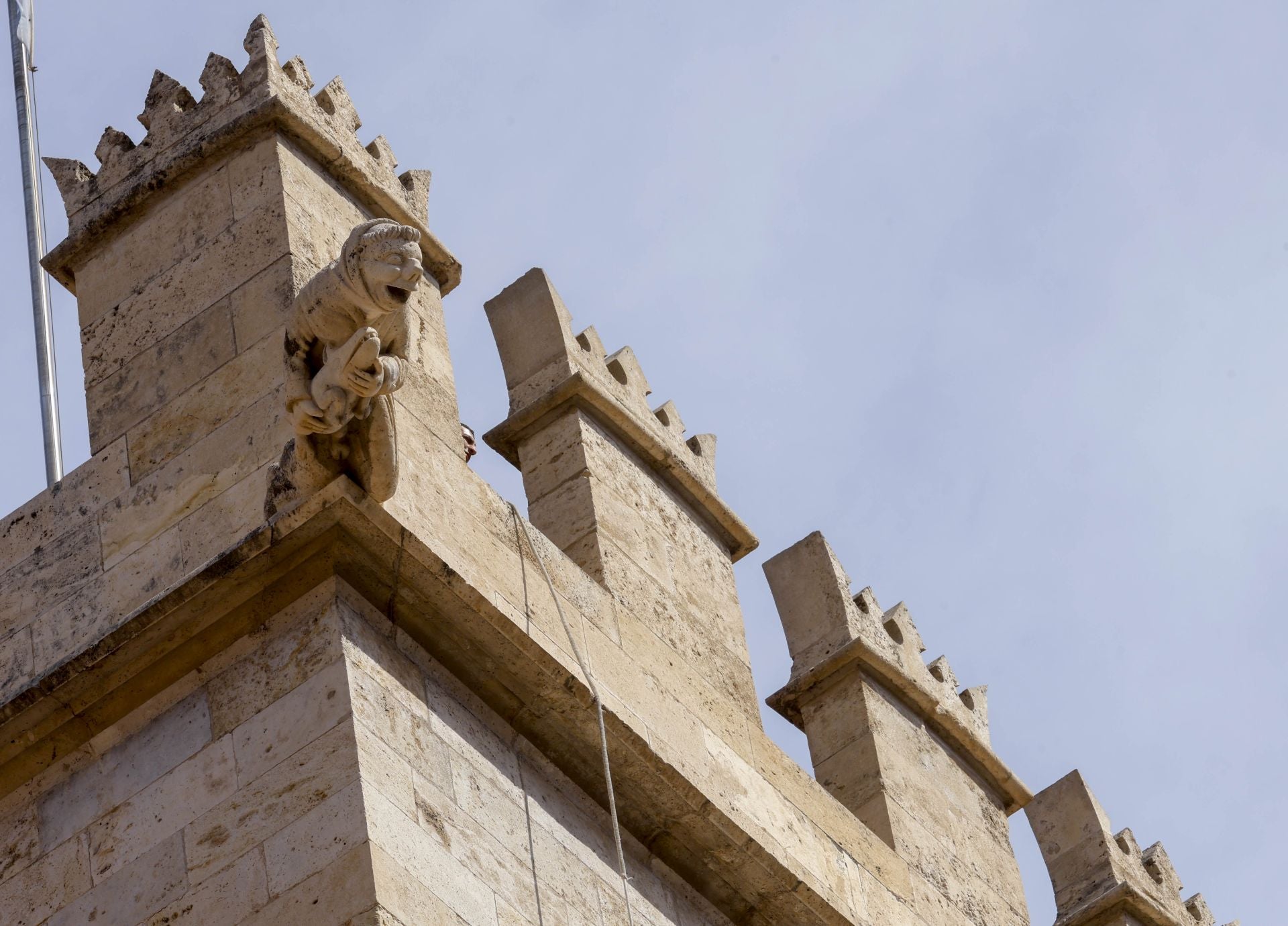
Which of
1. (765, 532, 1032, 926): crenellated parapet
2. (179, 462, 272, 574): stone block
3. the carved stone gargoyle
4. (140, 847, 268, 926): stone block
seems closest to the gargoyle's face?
the carved stone gargoyle

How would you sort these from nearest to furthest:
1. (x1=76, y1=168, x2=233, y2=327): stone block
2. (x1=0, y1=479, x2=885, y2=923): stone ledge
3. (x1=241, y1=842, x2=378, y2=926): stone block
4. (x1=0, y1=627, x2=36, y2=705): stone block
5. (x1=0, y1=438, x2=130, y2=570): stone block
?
1. (x1=241, y1=842, x2=378, y2=926): stone block
2. (x1=0, y1=479, x2=885, y2=923): stone ledge
3. (x1=0, y1=627, x2=36, y2=705): stone block
4. (x1=0, y1=438, x2=130, y2=570): stone block
5. (x1=76, y1=168, x2=233, y2=327): stone block

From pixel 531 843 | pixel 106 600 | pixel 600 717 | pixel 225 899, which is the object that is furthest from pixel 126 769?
pixel 600 717

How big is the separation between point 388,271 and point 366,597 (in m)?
1.09

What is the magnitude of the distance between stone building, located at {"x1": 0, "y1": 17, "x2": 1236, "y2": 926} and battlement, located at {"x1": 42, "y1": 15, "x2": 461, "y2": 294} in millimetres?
14

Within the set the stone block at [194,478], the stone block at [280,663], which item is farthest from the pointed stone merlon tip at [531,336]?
A: the stone block at [280,663]

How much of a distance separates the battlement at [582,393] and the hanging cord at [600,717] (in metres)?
1.42

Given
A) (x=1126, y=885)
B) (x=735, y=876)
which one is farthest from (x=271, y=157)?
(x=1126, y=885)

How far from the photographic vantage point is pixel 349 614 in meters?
8.69

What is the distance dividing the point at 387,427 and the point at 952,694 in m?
4.48

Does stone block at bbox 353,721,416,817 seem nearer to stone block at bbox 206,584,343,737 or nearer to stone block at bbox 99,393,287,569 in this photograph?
stone block at bbox 206,584,343,737

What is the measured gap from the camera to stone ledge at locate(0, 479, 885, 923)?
867 cm

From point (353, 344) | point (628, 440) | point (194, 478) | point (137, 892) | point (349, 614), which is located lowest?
point (137, 892)

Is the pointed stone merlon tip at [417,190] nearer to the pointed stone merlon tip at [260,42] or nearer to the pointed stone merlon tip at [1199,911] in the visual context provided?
the pointed stone merlon tip at [260,42]

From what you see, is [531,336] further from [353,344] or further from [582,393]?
[353,344]
